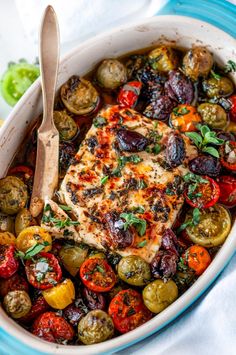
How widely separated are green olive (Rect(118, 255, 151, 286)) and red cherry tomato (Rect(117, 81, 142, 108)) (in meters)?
1.16

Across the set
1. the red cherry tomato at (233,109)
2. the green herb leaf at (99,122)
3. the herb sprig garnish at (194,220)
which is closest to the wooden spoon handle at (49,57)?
the green herb leaf at (99,122)

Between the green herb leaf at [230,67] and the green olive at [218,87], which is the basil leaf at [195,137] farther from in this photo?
the green herb leaf at [230,67]

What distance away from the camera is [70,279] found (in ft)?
13.7

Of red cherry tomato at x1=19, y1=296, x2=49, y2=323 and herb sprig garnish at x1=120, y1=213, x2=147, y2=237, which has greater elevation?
herb sprig garnish at x1=120, y1=213, x2=147, y2=237

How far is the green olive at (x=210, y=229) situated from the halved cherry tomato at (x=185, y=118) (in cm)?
62

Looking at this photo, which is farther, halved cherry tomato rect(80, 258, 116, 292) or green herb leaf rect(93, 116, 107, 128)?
green herb leaf rect(93, 116, 107, 128)

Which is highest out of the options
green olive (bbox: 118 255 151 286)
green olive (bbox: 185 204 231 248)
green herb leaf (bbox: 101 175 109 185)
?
green herb leaf (bbox: 101 175 109 185)

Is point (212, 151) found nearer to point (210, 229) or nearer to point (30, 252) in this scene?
point (210, 229)

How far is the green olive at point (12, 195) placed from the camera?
4199 millimetres

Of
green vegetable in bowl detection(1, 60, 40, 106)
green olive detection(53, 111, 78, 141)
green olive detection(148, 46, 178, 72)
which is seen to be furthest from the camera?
green vegetable in bowl detection(1, 60, 40, 106)

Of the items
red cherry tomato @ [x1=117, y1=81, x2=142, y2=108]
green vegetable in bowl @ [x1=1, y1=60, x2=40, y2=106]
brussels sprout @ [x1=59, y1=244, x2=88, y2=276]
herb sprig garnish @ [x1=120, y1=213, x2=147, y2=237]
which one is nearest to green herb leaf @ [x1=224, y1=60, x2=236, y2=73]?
red cherry tomato @ [x1=117, y1=81, x2=142, y2=108]

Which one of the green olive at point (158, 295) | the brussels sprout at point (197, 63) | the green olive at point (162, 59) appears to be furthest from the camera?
the green olive at point (162, 59)

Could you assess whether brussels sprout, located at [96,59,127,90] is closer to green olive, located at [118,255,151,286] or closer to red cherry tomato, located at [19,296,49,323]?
green olive, located at [118,255,151,286]

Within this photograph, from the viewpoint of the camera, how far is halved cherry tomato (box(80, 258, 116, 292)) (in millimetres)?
Answer: 4047
